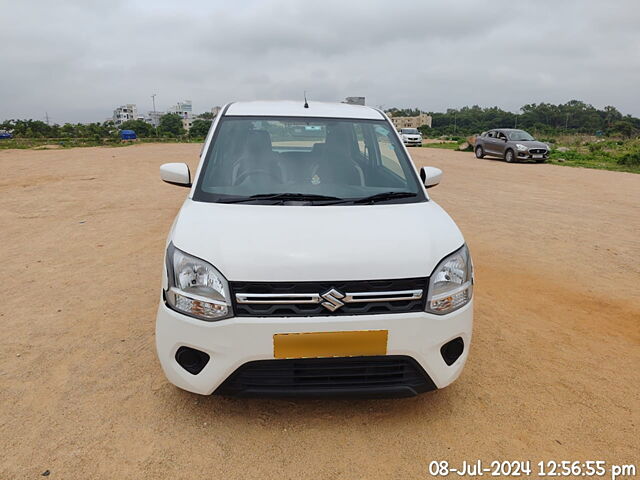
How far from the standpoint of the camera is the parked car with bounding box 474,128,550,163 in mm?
19766

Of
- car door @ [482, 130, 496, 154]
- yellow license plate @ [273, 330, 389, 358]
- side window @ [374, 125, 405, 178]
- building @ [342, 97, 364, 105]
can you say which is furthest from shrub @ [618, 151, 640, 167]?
yellow license plate @ [273, 330, 389, 358]

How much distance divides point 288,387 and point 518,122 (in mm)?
68685

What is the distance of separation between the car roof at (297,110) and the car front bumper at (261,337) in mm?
1869

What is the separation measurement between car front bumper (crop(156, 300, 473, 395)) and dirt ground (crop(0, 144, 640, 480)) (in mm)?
312

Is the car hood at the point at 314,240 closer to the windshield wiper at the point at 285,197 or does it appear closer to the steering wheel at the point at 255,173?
the windshield wiper at the point at 285,197

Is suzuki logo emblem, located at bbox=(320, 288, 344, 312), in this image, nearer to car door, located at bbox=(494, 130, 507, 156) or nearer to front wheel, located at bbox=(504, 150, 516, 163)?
front wheel, located at bbox=(504, 150, 516, 163)

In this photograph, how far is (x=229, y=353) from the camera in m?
2.25

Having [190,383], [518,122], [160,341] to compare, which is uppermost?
[518,122]

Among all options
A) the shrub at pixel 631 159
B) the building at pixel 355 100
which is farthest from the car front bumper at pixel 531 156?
the building at pixel 355 100

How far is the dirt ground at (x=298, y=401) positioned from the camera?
2297mm

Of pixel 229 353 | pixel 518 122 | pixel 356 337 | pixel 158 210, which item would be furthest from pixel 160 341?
pixel 518 122

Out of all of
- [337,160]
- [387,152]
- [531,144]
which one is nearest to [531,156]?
[531,144]

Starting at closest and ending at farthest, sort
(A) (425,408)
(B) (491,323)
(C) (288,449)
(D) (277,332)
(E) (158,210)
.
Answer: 1. (D) (277,332)
2. (C) (288,449)
3. (A) (425,408)
4. (B) (491,323)
5. (E) (158,210)

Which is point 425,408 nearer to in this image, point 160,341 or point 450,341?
point 450,341
